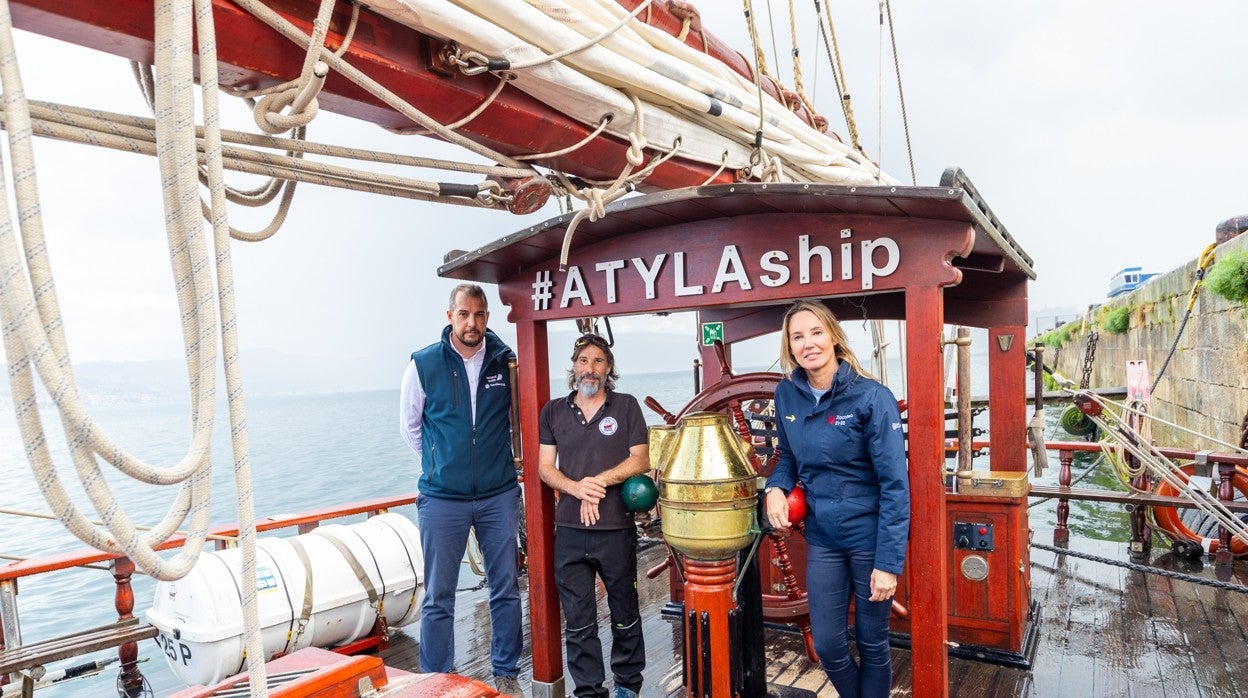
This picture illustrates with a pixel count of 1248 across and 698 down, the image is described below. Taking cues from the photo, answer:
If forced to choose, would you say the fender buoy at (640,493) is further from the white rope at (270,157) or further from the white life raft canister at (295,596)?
the white life raft canister at (295,596)

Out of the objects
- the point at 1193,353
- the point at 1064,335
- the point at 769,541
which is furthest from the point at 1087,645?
the point at 1064,335

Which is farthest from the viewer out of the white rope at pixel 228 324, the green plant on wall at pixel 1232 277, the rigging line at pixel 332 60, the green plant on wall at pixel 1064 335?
the green plant on wall at pixel 1064 335

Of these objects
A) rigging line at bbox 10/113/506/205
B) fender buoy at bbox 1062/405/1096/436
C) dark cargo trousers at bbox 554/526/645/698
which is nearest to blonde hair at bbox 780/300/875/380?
dark cargo trousers at bbox 554/526/645/698

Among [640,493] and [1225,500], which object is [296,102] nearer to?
[640,493]

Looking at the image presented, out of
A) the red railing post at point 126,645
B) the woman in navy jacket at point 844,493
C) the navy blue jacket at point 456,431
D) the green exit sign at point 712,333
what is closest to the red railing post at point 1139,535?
the green exit sign at point 712,333

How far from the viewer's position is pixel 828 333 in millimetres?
2436

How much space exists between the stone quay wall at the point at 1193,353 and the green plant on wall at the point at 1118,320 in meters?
0.14

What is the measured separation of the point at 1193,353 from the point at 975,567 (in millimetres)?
7916

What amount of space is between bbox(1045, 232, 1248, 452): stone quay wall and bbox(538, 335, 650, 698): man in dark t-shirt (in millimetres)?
7155

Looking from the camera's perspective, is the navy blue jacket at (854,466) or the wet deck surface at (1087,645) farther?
the wet deck surface at (1087,645)

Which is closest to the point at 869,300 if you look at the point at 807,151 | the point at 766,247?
the point at 807,151

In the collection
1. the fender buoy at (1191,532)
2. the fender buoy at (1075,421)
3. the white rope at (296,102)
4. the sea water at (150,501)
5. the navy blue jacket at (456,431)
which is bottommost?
the sea water at (150,501)

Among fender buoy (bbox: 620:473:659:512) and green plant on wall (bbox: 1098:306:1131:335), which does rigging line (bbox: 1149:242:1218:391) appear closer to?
green plant on wall (bbox: 1098:306:1131:335)

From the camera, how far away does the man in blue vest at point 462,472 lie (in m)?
3.04
